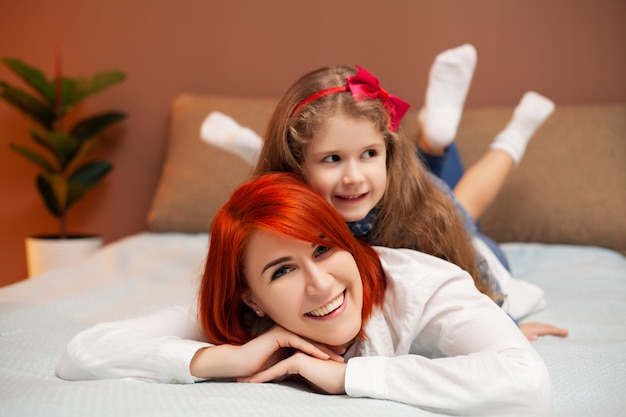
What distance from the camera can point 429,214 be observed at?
1305 mm

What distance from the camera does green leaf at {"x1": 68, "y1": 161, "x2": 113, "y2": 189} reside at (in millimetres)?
2736

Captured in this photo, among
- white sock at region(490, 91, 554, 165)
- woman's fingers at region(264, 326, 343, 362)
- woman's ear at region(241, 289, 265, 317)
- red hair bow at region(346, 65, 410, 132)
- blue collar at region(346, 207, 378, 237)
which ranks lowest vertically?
woman's fingers at region(264, 326, 343, 362)

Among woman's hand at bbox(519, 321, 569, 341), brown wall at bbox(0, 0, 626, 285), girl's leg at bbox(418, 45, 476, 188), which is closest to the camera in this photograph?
woman's hand at bbox(519, 321, 569, 341)

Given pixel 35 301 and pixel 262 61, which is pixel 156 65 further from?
pixel 35 301

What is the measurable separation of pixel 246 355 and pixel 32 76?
203 centimetres

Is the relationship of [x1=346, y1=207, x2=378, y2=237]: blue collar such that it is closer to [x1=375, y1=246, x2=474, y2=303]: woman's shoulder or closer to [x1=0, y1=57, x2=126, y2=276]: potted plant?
[x1=375, y1=246, x2=474, y2=303]: woman's shoulder

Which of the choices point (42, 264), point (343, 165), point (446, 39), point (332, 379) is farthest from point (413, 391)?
point (42, 264)

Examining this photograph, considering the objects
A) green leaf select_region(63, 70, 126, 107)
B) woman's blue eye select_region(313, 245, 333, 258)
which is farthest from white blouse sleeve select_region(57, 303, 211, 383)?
green leaf select_region(63, 70, 126, 107)

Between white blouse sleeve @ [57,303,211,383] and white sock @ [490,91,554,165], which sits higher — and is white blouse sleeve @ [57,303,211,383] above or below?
below

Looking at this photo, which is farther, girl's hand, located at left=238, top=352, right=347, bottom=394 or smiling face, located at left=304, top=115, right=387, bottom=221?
smiling face, located at left=304, top=115, right=387, bottom=221

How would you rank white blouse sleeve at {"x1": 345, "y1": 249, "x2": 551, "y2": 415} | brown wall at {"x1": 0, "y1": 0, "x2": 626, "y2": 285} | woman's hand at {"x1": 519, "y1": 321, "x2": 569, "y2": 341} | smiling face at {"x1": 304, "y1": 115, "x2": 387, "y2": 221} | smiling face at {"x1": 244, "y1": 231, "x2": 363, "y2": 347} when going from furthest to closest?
brown wall at {"x1": 0, "y1": 0, "x2": 626, "y2": 285}
woman's hand at {"x1": 519, "y1": 321, "x2": 569, "y2": 341}
smiling face at {"x1": 304, "y1": 115, "x2": 387, "y2": 221}
smiling face at {"x1": 244, "y1": 231, "x2": 363, "y2": 347}
white blouse sleeve at {"x1": 345, "y1": 249, "x2": 551, "y2": 415}

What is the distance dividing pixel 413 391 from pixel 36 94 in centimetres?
257

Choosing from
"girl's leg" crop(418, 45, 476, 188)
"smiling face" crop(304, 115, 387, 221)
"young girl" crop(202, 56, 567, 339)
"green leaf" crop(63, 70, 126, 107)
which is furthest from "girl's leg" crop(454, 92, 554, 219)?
"green leaf" crop(63, 70, 126, 107)

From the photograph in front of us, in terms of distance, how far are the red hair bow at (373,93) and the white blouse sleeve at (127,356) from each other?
0.53m
